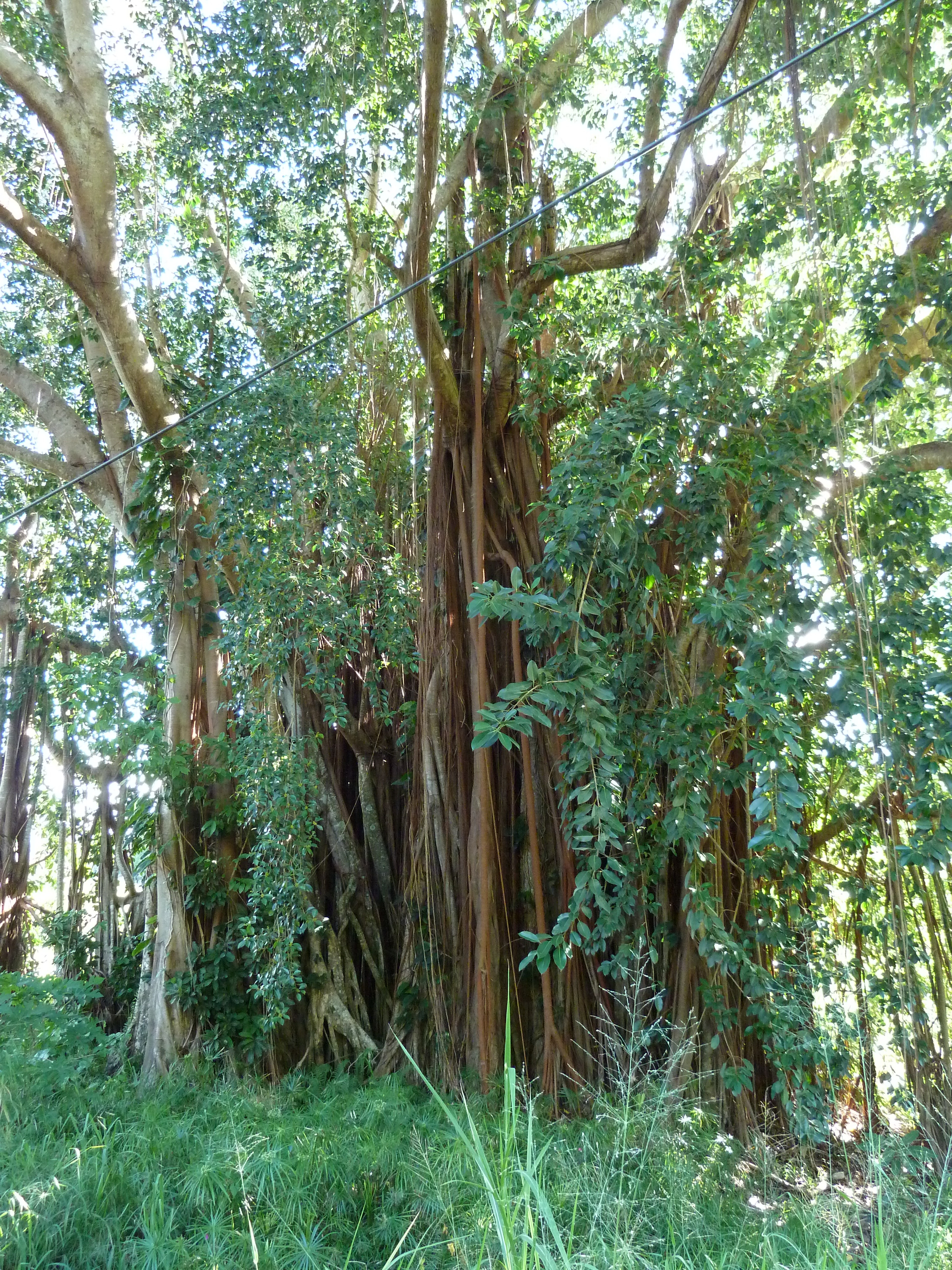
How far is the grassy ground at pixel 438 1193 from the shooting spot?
7.85 ft

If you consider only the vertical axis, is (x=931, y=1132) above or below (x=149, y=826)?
below

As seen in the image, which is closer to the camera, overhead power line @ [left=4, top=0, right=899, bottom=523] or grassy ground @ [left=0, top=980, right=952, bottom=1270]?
Answer: grassy ground @ [left=0, top=980, right=952, bottom=1270]

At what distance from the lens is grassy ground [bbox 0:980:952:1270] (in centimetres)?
239

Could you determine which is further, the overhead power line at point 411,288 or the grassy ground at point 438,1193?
the overhead power line at point 411,288

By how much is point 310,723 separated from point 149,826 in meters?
0.98

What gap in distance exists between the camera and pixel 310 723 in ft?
17.5

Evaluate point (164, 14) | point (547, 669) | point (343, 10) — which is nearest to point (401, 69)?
point (343, 10)

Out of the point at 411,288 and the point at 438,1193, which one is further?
the point at 411,288

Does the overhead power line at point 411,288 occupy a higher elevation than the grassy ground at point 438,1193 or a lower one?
higher

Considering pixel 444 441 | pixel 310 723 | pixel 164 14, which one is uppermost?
pixel 164 14

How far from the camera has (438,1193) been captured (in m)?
2.79

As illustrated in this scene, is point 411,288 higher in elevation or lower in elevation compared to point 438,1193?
higher

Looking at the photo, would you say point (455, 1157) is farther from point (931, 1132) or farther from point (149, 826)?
point (149, 826)

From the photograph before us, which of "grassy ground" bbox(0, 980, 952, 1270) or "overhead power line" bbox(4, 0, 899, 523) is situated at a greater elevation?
"overhead power line" bbox(4, 0, 899, 523)
